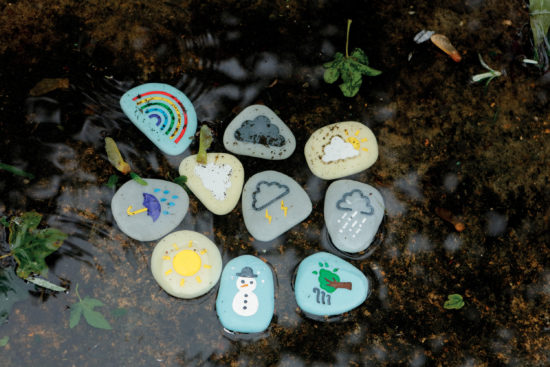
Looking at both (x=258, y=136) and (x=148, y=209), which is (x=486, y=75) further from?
(x=148, y=209)

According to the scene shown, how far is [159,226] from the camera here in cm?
199

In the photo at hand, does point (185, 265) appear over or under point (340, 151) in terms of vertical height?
under

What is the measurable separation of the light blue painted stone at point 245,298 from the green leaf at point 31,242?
76 cm

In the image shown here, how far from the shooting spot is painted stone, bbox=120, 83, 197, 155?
2047 mm

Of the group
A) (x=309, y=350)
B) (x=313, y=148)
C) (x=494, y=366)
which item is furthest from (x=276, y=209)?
(x=494, y=366)

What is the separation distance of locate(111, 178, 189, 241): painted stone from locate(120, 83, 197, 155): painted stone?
0.20 m

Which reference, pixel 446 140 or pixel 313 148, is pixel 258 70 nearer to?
pixel 313 148

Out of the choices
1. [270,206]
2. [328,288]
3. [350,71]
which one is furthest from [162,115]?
[328,288]

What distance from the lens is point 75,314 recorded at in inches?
79.0

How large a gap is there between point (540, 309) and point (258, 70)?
1742mm

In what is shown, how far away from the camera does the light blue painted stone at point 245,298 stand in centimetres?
196

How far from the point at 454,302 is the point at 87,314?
1647mm

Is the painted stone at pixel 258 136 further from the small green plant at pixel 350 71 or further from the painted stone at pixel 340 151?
the small green plant at pixel 350 71

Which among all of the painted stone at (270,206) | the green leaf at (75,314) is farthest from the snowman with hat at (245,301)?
the green leaf at (75,314)
